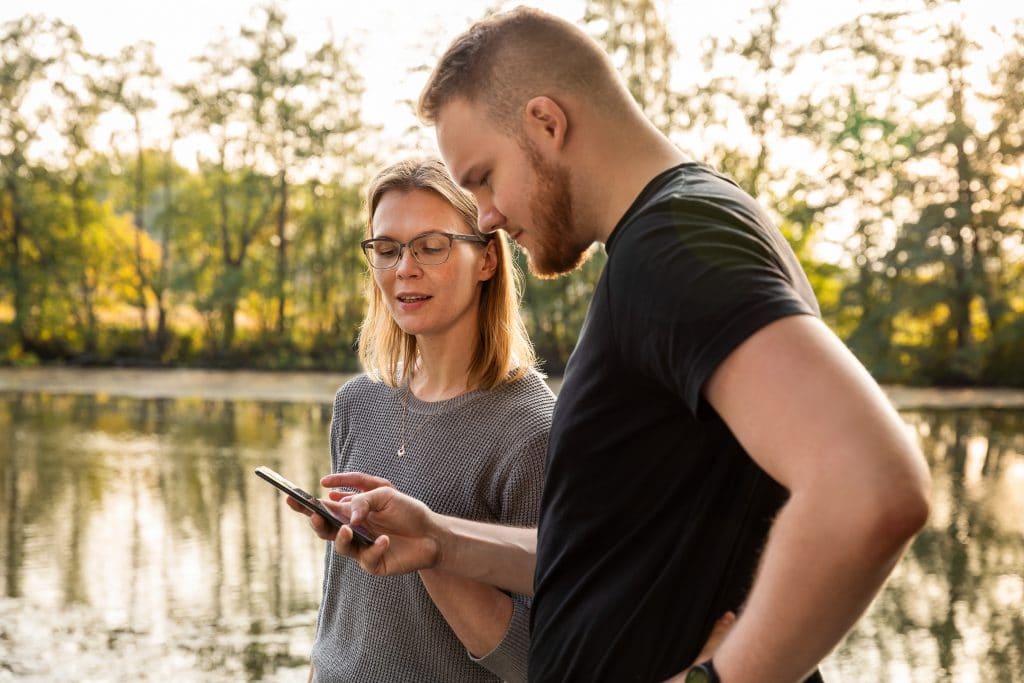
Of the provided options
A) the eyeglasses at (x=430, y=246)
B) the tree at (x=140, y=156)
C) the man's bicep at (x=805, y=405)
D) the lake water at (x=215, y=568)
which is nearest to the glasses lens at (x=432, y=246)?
the eyeglasses at (x=430, y=246)

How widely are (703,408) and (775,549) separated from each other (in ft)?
0.50

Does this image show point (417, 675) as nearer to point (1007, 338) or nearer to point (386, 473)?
point (386, 473)

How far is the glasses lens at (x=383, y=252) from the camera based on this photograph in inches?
89.5

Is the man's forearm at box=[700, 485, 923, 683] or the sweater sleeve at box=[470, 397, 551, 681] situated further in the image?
the sweater sleeve at box=[470, 397, 551, 681]

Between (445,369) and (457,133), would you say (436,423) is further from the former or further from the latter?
(457,133)

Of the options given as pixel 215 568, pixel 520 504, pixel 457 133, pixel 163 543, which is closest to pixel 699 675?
pixel 457 133

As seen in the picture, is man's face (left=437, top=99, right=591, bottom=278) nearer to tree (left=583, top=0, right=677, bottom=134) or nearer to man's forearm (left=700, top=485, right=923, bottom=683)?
man's forearm (left=700, top=485, right=923, bottom=683)

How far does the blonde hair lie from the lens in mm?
2252

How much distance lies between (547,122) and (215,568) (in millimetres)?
5683

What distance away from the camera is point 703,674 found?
1.19m

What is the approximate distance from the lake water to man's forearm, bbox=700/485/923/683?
160 inches

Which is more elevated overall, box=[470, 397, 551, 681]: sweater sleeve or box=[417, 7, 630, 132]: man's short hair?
box=[417, 7, 630, 132]: man's short hair

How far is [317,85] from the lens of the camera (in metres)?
22.7

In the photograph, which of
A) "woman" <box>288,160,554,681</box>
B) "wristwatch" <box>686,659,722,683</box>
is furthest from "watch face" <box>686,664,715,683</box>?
"woman" <box>288,160,554,681</box>
